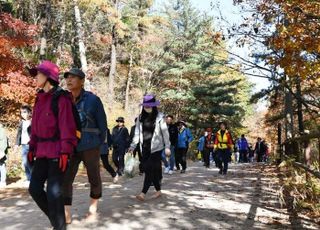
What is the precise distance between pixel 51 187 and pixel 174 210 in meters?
2.97

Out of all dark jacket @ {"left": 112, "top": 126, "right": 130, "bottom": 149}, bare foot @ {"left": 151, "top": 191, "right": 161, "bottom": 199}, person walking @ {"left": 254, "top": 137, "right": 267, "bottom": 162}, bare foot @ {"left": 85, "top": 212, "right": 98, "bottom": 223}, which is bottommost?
bare foot @ {"left": 85, "top": 212, "right": 98, "bottom": 223}

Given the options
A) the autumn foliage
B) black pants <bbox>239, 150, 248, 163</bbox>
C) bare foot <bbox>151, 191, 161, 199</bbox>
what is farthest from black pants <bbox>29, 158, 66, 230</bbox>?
black pants <bbox>239, 150, 248, 163</bbox>

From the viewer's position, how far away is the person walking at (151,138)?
314 inches

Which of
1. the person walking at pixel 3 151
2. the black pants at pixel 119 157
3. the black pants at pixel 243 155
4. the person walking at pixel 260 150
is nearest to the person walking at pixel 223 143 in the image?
the black pants at pixel 119 157

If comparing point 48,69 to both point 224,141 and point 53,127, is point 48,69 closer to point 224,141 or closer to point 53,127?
point 53,127

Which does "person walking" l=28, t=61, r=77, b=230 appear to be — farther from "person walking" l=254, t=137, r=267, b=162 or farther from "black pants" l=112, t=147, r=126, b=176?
"person walking" l=254, t=137, r=267, b=162

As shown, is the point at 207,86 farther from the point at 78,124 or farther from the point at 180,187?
the point at 78,124

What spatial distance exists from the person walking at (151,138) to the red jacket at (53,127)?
3076 millimetres

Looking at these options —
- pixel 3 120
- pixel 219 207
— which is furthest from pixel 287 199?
pixel 3 120

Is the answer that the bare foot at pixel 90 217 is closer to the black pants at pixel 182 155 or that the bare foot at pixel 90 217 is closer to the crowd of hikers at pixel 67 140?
the crowd of hikers at pixel 67 140

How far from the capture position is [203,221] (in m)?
6.68

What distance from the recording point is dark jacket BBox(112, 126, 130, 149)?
43.1 feet

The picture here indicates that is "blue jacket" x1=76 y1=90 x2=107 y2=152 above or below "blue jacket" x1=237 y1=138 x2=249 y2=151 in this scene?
below

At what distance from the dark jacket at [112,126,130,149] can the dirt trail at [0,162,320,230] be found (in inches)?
99.3
